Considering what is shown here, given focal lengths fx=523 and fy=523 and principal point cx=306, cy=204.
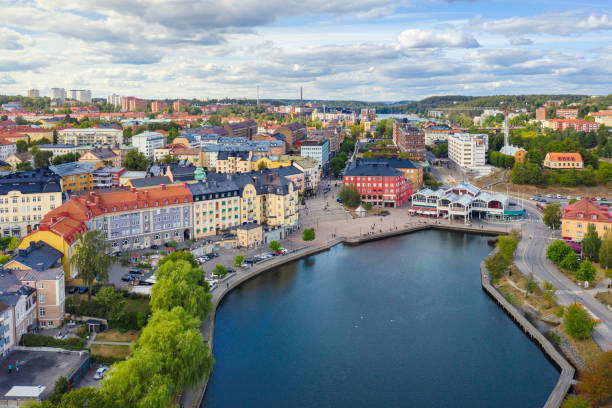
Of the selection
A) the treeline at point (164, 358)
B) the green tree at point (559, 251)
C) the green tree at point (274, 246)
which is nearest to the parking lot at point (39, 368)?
the treeline at point (164, 358)

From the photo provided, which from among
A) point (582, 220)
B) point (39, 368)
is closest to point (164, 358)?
point (39, 368)

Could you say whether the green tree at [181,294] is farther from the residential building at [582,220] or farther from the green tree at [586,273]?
the residential building at [582,220]

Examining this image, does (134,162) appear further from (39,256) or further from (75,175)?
(39,256)

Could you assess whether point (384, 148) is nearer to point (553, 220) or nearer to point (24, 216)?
point (553, 220)

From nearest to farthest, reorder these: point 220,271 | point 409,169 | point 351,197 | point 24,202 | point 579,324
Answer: point 579,324 < point 220,271 < point 24,202 < point 351,197 < point 409,169

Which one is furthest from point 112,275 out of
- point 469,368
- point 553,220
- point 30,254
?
Result: point 553,220
